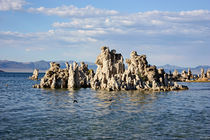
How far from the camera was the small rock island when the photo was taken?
103 m

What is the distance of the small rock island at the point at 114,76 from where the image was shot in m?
103

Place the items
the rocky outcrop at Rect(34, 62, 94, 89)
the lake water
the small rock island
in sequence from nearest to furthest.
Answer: the lake water → the small rock island → the rocky outcrop at Rect(34, 62, 94, 89)

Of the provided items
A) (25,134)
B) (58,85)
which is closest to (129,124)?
(25,134)

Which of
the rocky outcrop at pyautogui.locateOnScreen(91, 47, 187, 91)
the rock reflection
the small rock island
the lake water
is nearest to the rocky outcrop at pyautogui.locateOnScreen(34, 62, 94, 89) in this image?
the small rock island

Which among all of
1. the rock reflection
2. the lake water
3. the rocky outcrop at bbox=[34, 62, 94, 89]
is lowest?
the lake water

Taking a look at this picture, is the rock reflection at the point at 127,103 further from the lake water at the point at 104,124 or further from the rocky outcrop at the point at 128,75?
the rocky outcrop at the point at 128,75

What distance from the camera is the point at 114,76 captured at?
103 m

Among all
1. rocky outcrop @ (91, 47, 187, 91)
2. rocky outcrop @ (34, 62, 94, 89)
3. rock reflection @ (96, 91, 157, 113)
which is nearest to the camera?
rock reflection @ (96, 91, 157, 113)

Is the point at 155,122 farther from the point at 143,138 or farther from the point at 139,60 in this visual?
the point at 139,60

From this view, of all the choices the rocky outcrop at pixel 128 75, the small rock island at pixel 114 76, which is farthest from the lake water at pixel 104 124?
the small rock island at pixel 114 76

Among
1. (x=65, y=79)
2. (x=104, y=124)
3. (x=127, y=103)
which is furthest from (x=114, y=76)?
(x=104, y=124)

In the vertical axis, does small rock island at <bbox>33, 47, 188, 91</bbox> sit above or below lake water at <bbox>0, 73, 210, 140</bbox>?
above

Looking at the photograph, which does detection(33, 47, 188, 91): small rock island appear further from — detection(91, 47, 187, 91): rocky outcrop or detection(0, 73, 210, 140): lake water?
detection(0, 73, 210, 140): lake water

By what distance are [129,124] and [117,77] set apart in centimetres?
6287
